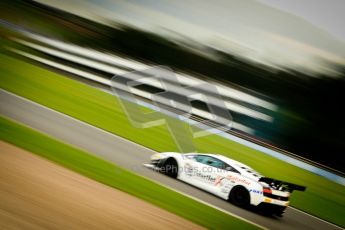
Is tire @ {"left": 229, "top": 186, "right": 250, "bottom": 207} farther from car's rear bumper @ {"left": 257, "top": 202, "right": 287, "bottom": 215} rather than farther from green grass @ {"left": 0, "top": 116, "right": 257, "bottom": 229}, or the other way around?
green grass @ {"left": 0, "top": 116, "right": 257, "bottom": 229}

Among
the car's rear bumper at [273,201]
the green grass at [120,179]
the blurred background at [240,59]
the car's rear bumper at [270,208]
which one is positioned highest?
the blurred background at [240,59]

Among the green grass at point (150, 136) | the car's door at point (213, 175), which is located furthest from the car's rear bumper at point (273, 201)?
the green grass at point (150, 136)

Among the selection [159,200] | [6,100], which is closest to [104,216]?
[159,200]

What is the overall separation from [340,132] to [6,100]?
11.8 m

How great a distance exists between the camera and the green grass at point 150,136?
441 inches

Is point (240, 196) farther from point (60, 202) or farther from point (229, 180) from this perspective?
point (60, 202)

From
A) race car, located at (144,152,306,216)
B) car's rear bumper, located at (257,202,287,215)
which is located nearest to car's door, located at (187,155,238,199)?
race car, located at (144,152,306,216)

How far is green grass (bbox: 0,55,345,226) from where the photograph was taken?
11195mm

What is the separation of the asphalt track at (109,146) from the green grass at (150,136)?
0.71 metres

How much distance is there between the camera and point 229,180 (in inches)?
309

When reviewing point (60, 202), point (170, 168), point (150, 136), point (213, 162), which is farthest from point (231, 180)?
point (150, 136)

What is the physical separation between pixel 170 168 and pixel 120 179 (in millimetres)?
1460

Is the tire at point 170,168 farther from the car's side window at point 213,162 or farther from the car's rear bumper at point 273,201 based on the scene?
the car's rear bumper at point 273,201

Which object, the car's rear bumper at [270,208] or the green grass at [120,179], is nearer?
the green grass at [120,179]
